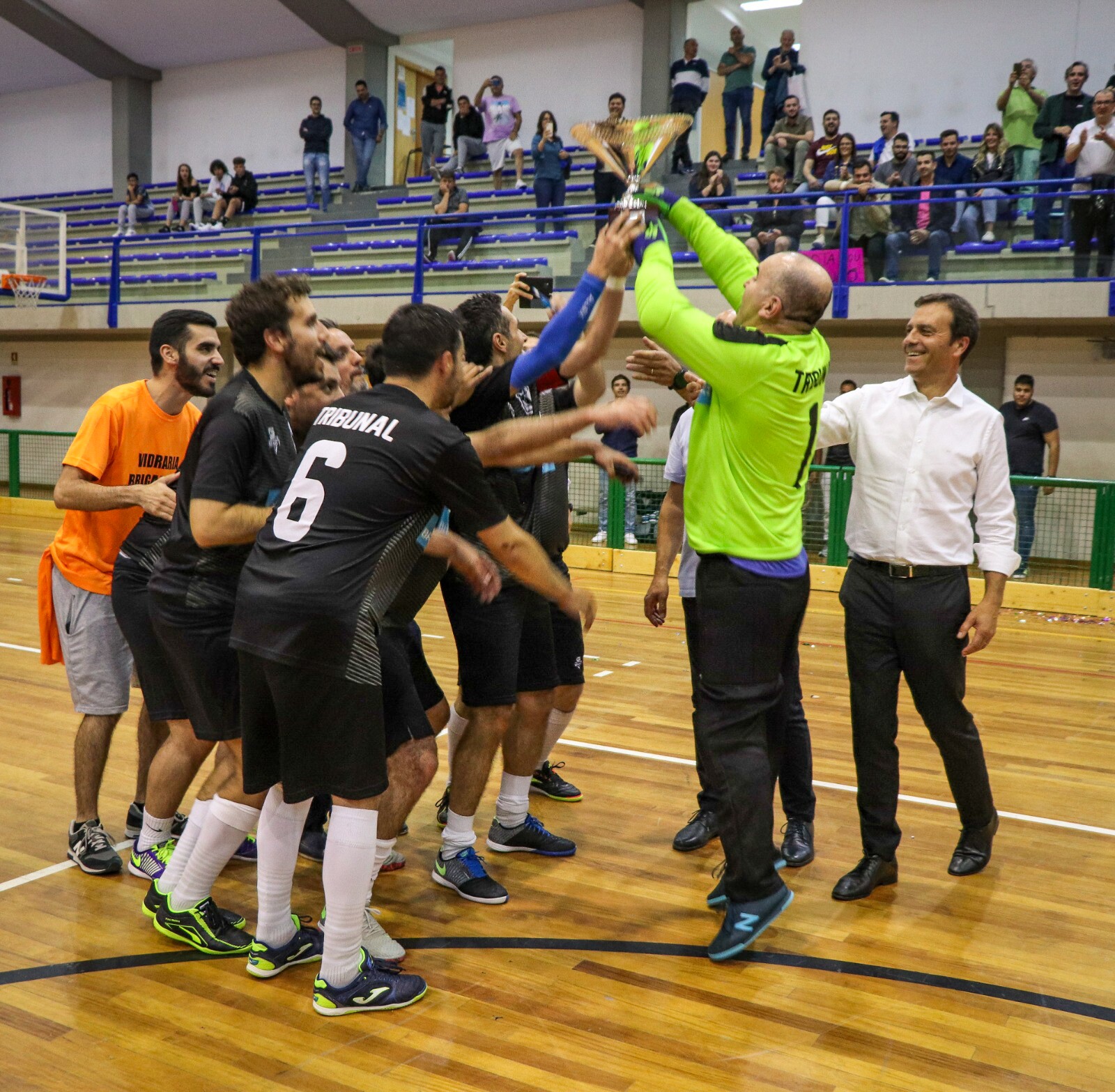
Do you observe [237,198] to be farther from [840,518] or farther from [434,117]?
[840,518]

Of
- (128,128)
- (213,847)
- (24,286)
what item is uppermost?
(128,128)

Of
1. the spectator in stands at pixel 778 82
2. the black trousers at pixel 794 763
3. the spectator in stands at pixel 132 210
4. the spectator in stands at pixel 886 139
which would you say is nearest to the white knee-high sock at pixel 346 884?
the black trousers at pixel 794 763

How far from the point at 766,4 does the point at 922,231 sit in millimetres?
8143

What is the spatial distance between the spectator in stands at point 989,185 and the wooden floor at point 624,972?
24.2 ft

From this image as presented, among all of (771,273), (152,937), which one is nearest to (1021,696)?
(771,273)

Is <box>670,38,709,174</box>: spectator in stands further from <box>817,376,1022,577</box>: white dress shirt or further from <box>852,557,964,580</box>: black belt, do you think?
<box>852,557,964,580</box>: black belt

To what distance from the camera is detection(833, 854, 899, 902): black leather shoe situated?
12.3ft

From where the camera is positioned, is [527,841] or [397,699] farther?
[527,841]

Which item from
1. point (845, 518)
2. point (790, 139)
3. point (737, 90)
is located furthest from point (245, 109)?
point (845, 518)

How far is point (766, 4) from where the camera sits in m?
17.3

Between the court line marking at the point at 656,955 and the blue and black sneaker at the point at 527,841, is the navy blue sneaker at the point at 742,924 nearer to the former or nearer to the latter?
the court line marking at the point at 656,955

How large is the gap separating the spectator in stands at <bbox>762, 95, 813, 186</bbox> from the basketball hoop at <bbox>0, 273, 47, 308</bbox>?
1099 cm

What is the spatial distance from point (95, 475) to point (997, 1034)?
10.9ft

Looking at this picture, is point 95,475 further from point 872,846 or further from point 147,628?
point 872,846
